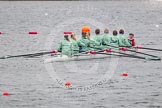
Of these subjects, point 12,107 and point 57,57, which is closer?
point 12,107

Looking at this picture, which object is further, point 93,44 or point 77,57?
point 93,44

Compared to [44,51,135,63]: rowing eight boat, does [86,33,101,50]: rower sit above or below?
above

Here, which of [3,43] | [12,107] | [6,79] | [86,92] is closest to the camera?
[12,107]

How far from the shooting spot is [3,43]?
60.2 meters

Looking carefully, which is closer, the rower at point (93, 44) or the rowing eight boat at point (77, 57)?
the rowing eight boat at point (77, 57)

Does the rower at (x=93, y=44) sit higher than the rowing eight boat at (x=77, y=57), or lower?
higher

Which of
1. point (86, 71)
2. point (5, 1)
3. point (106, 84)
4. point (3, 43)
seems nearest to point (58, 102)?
point (106, 84)

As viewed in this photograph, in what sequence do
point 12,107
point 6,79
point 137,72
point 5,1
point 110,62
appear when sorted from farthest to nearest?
1. point 5,1
2. point 110,62
3. point 137,72
4. point 6,79
5. point 12,107

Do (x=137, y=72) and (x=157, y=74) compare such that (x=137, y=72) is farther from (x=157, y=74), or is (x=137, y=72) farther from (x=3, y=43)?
(x=3, y=43)

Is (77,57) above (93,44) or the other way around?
the other way around

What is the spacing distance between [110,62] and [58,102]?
12.2 m

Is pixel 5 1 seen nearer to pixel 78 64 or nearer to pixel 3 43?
pixel 3 43

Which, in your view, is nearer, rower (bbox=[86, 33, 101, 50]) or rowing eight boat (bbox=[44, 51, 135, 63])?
rowing eight boat (bbox=[44, 51, 135, 63])

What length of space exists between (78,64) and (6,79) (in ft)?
21.1
